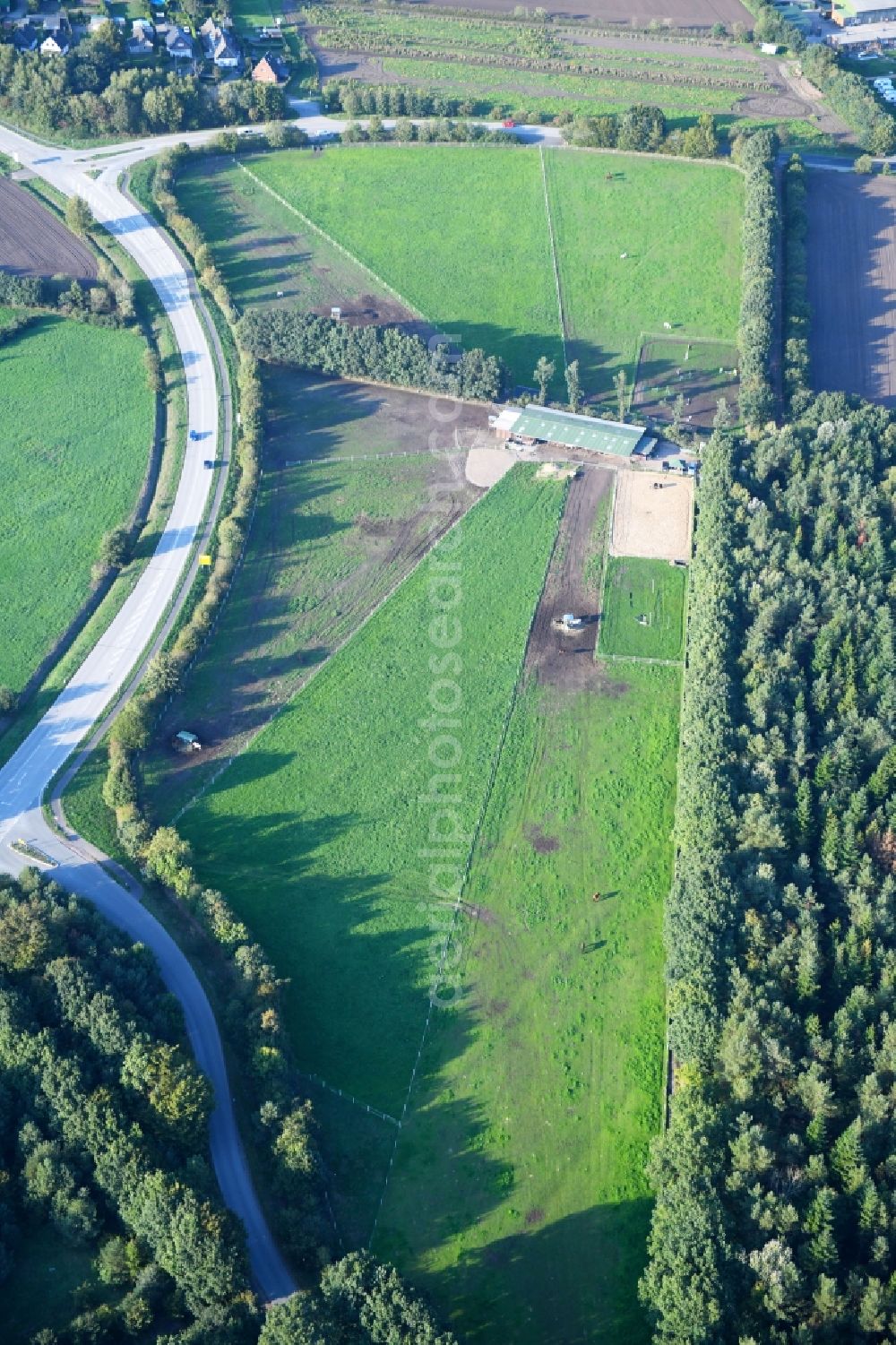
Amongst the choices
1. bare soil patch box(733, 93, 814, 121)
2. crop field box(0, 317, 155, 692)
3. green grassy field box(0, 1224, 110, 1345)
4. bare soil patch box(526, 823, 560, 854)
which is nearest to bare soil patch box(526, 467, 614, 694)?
bare soil patch box(526, 823, 560, 854)

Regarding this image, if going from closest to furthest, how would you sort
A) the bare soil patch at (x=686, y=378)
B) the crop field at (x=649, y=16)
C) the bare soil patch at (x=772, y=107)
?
the bare soil patch at (x=686, y=378) → the bare soil patch at (x=772, y=107) → the crop field at (x=649, y=16)

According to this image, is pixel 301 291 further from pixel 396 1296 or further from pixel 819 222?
pixel 396 1296

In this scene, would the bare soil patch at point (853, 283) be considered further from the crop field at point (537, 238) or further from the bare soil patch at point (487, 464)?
the bare soil patch at point (487, 464)

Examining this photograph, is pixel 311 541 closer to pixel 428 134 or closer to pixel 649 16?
pixel 428 134

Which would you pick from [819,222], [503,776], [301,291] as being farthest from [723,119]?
[503,776]

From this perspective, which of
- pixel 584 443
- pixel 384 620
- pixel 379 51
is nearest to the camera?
pixel 384 620

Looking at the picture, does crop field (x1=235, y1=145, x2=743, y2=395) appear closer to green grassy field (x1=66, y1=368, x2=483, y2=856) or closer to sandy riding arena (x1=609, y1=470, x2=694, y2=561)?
sandy riding arena (x1=609, y1=470, x2=694, y2=561)

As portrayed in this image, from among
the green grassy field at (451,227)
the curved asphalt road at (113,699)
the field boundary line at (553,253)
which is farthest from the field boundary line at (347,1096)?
the field boundary line at (553,253)
